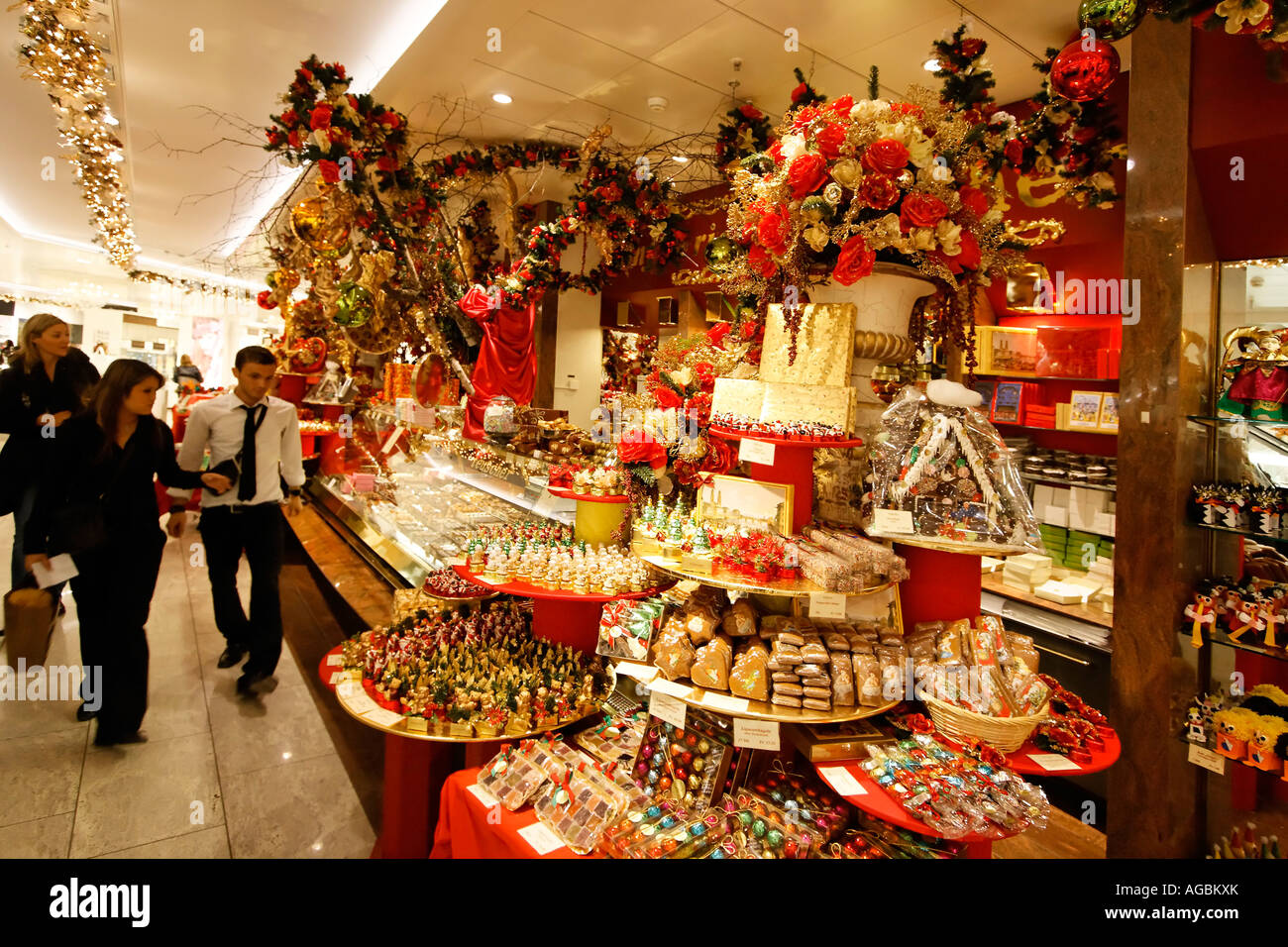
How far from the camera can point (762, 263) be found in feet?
6.73

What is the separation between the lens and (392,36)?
434cm

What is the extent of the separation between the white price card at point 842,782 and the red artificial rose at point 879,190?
5.23ft

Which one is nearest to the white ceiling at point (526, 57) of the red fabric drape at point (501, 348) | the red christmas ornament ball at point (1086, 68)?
the red christmas ornament ball at point (1086, 68)

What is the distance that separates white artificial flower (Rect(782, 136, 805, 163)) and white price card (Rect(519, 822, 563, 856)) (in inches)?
82.6

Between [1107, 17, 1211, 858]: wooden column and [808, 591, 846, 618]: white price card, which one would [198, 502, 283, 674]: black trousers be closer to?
[808, 591, 846, 618]: white price card

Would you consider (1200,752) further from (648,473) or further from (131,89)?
(131,89)

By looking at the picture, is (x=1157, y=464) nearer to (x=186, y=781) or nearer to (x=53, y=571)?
(x=186, y=781)

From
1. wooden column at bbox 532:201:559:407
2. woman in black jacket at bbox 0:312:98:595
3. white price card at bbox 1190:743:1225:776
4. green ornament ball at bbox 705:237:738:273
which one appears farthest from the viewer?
wooden column at bbox 532:201:559:407

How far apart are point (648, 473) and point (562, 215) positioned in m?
3.25

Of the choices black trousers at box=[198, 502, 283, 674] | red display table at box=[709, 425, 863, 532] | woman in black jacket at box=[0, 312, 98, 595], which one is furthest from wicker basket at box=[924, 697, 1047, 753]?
woman in black jacket at box=[0, 312, 98, 595]

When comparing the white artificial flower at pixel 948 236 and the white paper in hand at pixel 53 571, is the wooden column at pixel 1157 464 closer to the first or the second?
the white artificial flower at pixel 948 236

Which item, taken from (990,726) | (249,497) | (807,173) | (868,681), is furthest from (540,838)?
(249,497)

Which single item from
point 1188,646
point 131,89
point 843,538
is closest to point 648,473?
point 843,538

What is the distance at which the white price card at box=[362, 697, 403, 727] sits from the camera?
2189 mm
